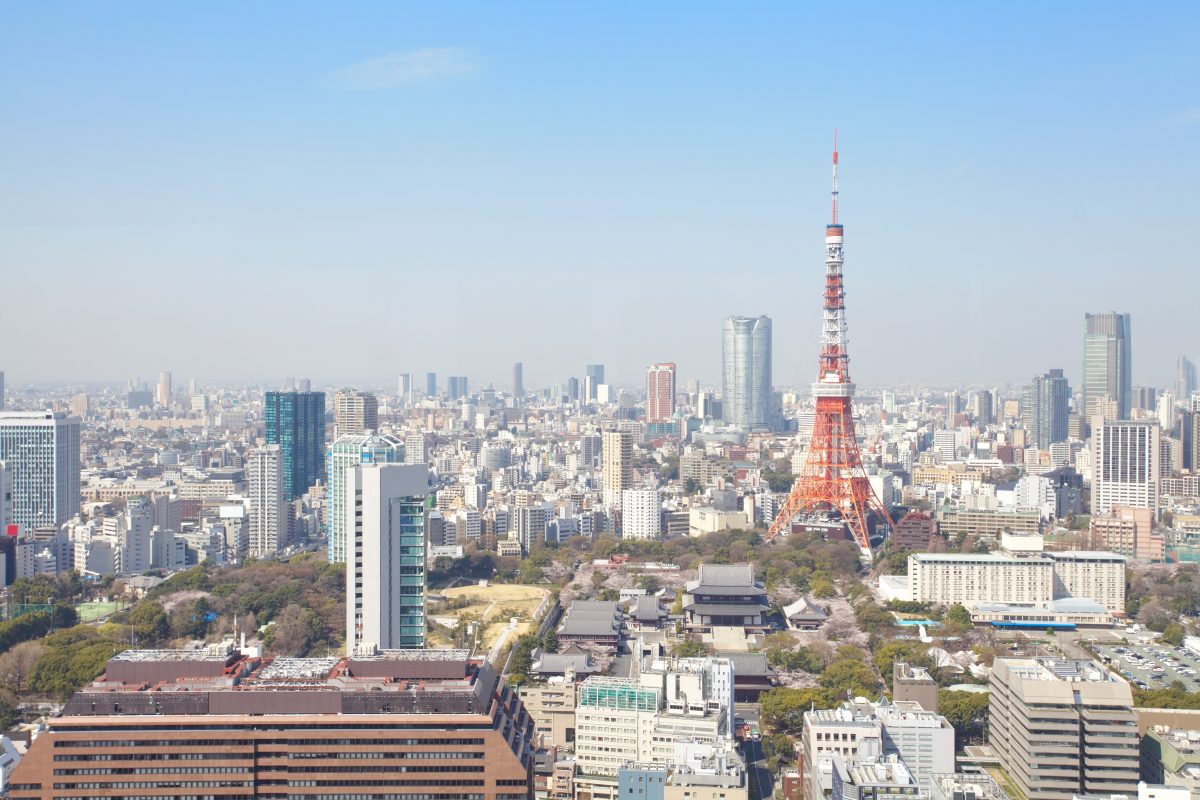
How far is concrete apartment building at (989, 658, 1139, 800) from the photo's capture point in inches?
332

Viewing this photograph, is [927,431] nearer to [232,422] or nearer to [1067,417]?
[1067,417]

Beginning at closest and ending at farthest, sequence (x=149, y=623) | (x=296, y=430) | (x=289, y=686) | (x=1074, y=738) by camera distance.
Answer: (x=289, y=686)
(x=1074, y=738)
(x=149, y=623)
(x=296, y=430)

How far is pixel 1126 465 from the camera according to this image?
22547 millimetres

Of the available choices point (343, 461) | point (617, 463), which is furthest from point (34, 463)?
point (617, 463)

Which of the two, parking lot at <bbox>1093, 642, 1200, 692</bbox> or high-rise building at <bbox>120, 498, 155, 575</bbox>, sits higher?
high-rise building at <bbox>120, 498, 155, 575</bbox>

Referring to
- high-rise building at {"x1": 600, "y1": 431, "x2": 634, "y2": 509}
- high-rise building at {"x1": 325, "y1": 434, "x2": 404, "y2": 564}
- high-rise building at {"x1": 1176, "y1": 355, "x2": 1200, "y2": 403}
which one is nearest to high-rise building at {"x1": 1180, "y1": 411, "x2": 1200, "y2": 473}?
high-rise building at {"x1": 1176, "y1": 355, "x2": 1200, "y2": 403}

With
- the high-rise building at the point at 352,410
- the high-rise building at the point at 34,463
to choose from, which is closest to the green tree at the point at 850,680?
the high-rise building at the point at 34,463

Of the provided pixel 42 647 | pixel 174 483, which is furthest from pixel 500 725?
pixel 174 483

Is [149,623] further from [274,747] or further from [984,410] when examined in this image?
[984,410]

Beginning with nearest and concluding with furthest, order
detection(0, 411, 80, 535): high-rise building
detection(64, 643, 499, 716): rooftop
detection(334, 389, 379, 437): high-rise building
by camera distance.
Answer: detection(64, 643, 499, 716): rooftop < detection(0, 411, 80, 535): high-rise building < detection(334, 389, 379, 437): high-rise building

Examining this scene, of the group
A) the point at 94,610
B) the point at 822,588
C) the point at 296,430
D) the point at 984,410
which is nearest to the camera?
the point at 94,610

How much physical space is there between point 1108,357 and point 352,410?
18.2m

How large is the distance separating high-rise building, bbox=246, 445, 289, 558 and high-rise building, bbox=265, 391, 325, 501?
9.22 ft

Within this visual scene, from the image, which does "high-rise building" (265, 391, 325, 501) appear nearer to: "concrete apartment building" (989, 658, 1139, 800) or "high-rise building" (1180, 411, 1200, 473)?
"high-rise building" (1180, 411, 1200, 473)
